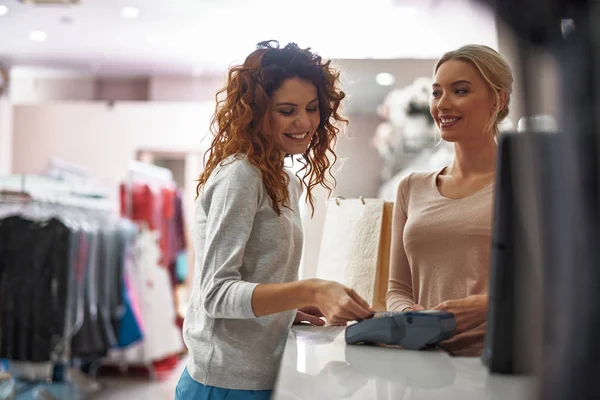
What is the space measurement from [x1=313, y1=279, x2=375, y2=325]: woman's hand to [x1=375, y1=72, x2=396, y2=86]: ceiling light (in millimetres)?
1663

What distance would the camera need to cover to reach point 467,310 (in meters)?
1.13

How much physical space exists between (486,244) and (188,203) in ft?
20.8

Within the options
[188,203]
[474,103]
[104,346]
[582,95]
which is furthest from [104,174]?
[582,95]

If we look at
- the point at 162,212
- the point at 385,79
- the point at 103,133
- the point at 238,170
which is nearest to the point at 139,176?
the point at 162,212

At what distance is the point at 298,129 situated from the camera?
1278mm

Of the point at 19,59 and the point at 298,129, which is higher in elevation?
the point at 19,59

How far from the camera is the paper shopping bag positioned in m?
1.80

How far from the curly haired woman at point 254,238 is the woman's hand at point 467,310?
0.17m

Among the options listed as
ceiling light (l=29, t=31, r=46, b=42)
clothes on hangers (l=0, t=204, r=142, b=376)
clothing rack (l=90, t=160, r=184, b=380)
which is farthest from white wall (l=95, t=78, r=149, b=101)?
clothes on hangers (l=0, t=204, r=142, b=376)

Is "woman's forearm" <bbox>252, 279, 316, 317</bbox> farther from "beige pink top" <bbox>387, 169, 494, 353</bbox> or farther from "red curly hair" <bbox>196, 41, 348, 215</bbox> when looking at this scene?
"beige pink top" <bbox>387, 169, 494, 353</bbox>

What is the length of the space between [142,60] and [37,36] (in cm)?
115

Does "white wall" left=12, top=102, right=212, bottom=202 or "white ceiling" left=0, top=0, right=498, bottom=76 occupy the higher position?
"white ceiling" left=0, top=0, right=498, bottom=76

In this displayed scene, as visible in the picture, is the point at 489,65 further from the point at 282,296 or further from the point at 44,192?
the point at 44,192

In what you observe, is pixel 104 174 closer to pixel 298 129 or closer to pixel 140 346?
pixel 140 346
